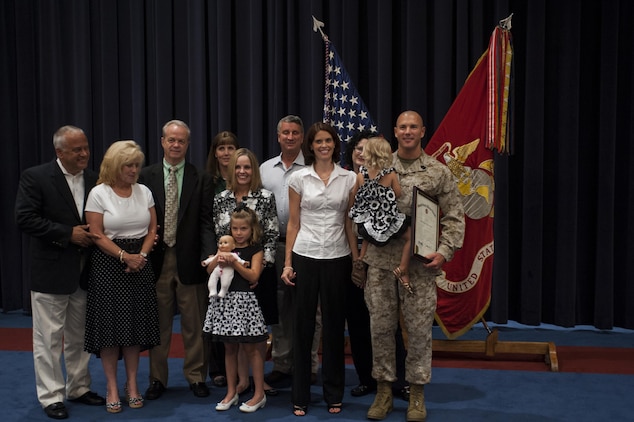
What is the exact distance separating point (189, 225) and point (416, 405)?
5.33 ft

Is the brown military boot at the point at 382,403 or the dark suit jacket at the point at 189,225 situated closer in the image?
the brown military boot at the point at 382,403

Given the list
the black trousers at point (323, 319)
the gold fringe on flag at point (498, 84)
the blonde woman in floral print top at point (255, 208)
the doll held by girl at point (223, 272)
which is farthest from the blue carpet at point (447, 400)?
the gold fringe on flag at point (498, 84)

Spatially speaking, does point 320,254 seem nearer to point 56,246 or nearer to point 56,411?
point 56,246

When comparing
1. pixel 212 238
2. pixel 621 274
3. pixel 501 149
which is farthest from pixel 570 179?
pixel 212 238

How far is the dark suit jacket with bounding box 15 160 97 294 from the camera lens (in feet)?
12.4

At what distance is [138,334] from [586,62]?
4172mm

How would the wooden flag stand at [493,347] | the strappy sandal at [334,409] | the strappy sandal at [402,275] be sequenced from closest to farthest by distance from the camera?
1. the strappy sandal at [402,275]
2. the strappy sandal at [334,409]
3. the wooden flag stand at [493,347]

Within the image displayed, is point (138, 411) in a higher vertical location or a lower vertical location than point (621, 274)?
lower

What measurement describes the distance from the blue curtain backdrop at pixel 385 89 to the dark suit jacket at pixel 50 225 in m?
2.61

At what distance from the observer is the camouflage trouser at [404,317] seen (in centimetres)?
369

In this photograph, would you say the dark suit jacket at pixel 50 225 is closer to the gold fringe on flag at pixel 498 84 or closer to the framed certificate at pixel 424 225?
the framed certificate at pixel 424 225

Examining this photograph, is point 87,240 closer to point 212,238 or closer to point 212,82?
point 212,238

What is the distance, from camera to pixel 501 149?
188 inches

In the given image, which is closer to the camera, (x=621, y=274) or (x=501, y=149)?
(x=501, y=149)
